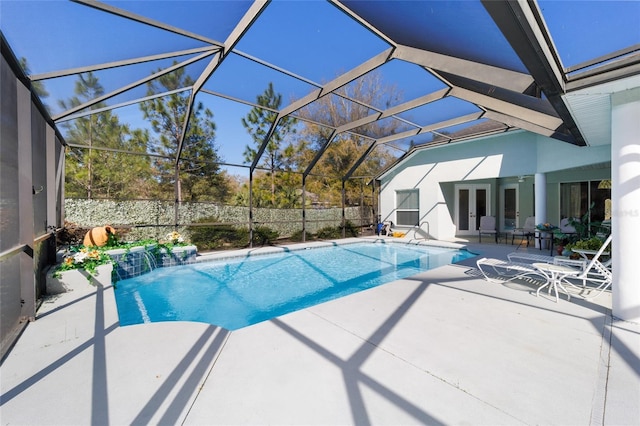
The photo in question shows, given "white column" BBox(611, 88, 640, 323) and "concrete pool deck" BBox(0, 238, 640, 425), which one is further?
"white column" BBox(611, 88, 640, 323)

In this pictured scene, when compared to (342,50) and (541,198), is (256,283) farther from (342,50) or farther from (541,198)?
(541,198)

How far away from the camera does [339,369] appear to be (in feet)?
7.08

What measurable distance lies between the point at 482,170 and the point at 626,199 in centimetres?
712

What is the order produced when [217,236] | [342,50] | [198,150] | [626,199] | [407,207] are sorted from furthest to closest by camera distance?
[407,207] → [198,150] → [217,236] → [342,50] → [626,199]

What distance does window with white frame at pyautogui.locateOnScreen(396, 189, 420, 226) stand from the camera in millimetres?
11727

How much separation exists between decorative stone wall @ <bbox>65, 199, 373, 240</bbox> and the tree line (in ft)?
1.55

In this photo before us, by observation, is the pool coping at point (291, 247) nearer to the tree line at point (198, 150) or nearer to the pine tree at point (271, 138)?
the tree line at point (198, 150)

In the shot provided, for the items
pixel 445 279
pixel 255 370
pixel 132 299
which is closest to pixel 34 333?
pixel 132 299

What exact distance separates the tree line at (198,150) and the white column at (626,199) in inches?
171

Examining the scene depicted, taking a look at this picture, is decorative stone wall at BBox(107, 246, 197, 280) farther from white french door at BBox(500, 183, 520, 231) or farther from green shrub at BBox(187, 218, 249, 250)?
white french door at BBox(500, 183, 520, 231)

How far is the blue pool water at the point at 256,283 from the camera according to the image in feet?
15.1

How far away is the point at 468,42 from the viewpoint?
137 inches

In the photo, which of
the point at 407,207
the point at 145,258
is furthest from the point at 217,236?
the point at 407,207

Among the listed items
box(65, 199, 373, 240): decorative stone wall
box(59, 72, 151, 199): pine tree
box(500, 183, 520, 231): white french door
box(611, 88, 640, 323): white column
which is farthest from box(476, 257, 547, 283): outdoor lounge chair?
box(59, 72, 151, 199): pine tree
